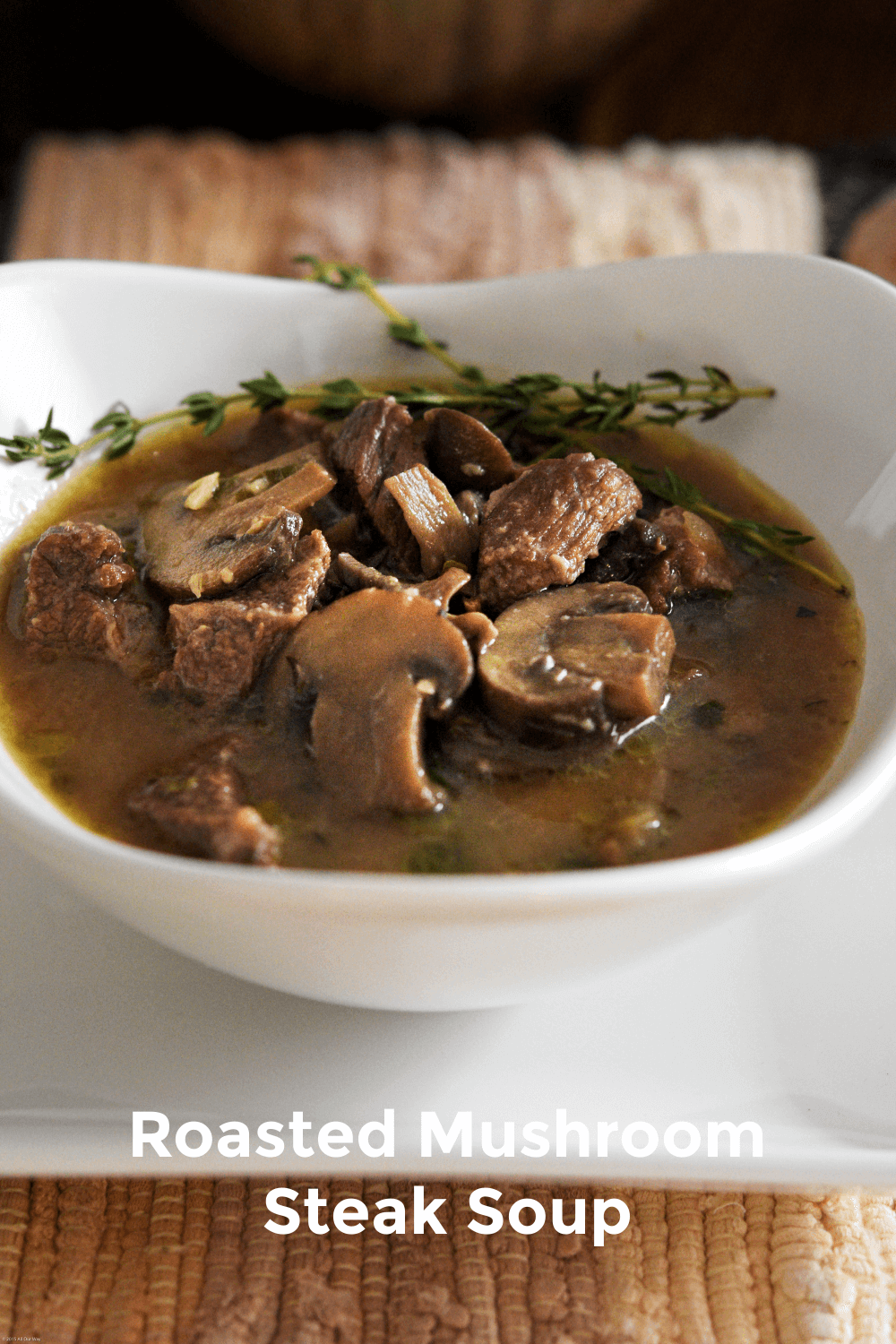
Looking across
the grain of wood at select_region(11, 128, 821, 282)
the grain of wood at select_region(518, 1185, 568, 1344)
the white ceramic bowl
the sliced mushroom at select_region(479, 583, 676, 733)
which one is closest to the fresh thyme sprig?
the white ceramic bowl

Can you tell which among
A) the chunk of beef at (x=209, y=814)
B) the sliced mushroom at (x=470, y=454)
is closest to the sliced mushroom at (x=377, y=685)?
the chunk of beef at (x=209, y=814)

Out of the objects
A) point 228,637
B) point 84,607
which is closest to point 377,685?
point 228,637

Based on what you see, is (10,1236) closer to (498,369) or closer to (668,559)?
(668,559)

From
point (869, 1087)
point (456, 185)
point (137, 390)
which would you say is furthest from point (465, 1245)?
point (456, 185)

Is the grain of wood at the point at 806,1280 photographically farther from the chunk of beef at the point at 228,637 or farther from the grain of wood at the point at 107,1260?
the chunk of beef at the point at 228,637

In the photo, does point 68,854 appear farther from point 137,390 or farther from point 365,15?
point 365,15

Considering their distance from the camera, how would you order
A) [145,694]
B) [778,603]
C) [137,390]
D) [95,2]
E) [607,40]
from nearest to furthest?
[145,694] → [778,603] → [137,390] → [607,40] → [95,2]
